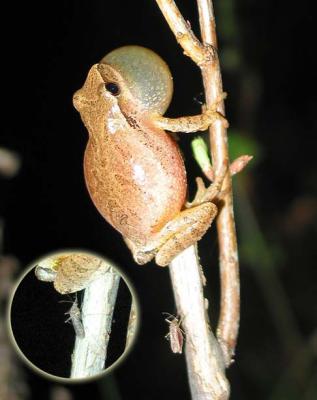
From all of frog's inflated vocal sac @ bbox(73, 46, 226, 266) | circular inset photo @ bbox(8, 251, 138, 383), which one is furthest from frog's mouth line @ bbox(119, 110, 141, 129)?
circular inset photo @ bbox(8, 251, 138, 383)

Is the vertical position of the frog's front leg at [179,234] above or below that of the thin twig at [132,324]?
above

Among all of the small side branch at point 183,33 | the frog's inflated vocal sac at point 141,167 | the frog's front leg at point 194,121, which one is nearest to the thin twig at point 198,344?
the frog's inflated vocal sac at point 141,167

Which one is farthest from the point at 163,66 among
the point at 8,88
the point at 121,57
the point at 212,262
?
the point at 212,262

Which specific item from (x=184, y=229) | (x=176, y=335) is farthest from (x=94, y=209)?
(x=176, y=335)

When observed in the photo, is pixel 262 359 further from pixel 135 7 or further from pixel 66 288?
pixel 66 288

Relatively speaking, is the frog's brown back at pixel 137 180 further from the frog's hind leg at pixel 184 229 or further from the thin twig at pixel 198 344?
the thin twig at pixel 198 344

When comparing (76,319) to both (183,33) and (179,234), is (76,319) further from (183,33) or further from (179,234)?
(183,33)
